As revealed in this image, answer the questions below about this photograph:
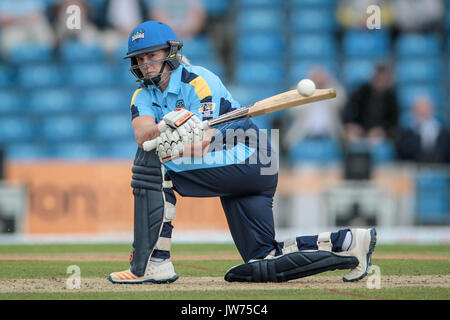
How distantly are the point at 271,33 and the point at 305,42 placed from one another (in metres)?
0.64

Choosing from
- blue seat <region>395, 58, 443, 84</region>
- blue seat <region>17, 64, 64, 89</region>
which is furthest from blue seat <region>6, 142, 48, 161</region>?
blue seat <region>395, 58, 443, 84</region>

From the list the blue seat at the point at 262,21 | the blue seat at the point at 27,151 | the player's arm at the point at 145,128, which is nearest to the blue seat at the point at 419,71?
the blue seat at the point at 262,21

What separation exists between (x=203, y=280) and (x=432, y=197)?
19.4ft

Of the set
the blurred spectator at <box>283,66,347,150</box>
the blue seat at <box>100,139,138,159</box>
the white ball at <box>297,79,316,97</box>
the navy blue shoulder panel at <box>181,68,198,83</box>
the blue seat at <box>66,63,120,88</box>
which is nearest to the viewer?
the white ball at <box>297,79,316,97</box>

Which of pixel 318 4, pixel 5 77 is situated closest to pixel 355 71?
pixel 318 4

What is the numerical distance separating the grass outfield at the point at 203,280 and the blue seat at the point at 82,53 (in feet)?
20.3

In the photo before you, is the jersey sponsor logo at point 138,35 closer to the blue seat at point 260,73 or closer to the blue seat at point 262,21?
the blue seat at point 260,73

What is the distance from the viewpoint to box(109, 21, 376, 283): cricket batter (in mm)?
4895

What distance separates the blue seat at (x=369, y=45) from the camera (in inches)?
505

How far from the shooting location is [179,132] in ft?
15.7

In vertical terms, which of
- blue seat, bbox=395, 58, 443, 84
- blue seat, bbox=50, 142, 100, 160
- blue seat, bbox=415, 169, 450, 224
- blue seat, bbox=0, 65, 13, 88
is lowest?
blue seat, bbox=415, 169, 450, 224

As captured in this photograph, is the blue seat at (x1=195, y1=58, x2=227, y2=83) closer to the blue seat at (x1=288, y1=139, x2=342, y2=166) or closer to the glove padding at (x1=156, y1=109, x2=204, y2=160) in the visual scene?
the blue seat at (x1=288, y1=139, x2=342, y2=166)

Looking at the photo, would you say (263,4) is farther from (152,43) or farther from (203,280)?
(203,280)
